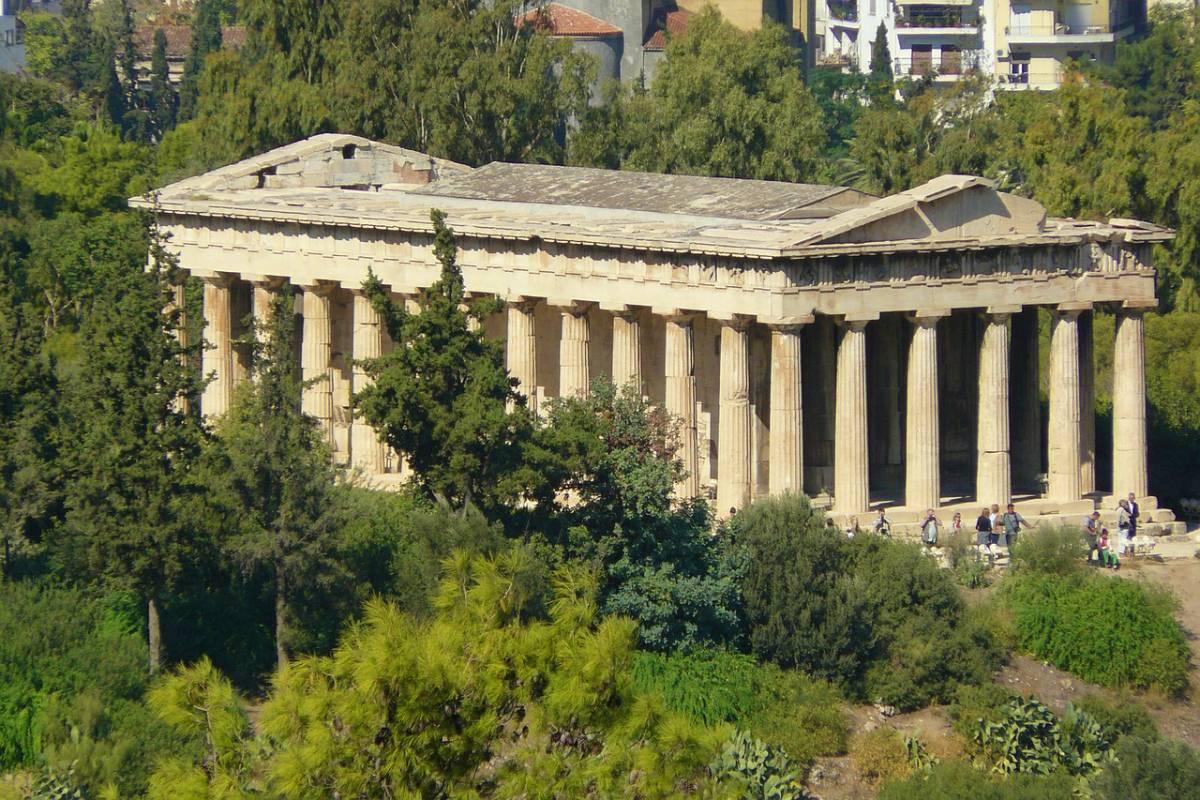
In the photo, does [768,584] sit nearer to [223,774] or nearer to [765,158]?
[223,774]

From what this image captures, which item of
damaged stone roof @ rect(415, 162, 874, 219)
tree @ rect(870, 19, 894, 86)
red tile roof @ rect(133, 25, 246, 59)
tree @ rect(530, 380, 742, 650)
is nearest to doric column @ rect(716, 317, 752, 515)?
damaged stone roof @ rect(415, 162, 874, 219)

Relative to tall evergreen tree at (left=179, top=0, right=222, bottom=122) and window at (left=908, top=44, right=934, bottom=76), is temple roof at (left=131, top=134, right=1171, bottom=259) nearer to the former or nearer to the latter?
tall evergreen tree at (left=179, top=0, right=222, bottom=122)

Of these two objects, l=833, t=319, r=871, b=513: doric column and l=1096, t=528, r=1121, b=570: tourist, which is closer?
l=1096, t=528, r=1121, b=570: tourist

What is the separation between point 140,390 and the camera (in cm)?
5675

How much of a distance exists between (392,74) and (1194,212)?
24193mm

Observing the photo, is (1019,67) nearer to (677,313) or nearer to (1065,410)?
(1065,410)

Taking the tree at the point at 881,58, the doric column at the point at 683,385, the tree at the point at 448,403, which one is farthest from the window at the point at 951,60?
the tree at the point at 448,403

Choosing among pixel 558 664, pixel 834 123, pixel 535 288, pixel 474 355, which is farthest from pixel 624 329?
pixel 834 123

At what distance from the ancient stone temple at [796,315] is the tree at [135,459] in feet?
26.5

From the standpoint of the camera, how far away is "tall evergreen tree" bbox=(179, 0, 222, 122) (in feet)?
474

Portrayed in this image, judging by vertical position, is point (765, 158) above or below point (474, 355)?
above

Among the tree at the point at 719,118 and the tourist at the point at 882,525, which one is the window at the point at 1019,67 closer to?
the tree at the point at 719,118

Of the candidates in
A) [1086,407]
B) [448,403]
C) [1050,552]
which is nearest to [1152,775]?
[1050,552]

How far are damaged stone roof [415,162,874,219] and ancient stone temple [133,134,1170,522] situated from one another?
0.12 metres
